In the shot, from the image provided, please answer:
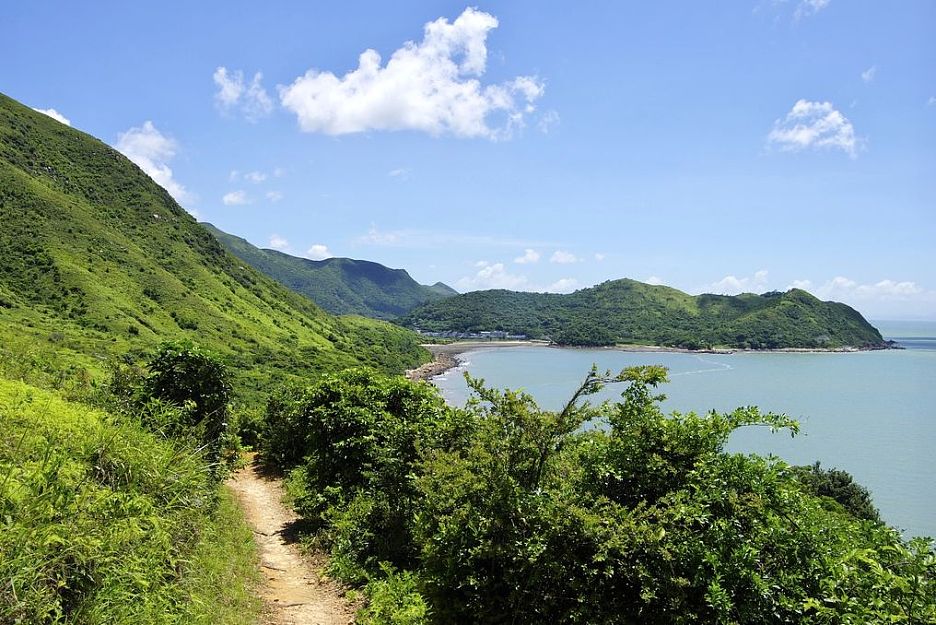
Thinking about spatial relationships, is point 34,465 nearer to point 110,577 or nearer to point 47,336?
point 110,577

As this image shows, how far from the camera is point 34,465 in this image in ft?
17.5

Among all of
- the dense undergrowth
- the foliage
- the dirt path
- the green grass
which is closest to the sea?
the dense undergrowth

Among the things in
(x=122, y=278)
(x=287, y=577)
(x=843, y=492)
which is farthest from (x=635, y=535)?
(x=122, y=278)

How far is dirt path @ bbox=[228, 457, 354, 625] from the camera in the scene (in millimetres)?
8710

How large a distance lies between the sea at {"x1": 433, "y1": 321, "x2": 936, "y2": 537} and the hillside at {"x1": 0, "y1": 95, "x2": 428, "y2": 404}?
2964 cm

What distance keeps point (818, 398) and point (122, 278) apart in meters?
118

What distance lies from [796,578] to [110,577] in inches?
244

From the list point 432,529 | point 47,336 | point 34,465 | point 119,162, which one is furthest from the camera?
point 119,162

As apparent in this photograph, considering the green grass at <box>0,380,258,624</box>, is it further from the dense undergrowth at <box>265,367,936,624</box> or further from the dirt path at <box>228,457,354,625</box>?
the dense undergrowth at <box>265,367,936,624</box>

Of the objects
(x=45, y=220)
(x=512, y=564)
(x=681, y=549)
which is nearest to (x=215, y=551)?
(x=512, y=564)

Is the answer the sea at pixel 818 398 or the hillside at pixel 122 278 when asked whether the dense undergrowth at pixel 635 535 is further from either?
the hillside at pixel 122 278

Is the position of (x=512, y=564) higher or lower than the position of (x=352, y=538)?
higher

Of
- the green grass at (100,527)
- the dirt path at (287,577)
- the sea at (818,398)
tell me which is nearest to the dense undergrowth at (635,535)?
the dirt path at (287,577)

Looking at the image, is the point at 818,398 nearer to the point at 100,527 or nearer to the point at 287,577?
the point at 287,577
